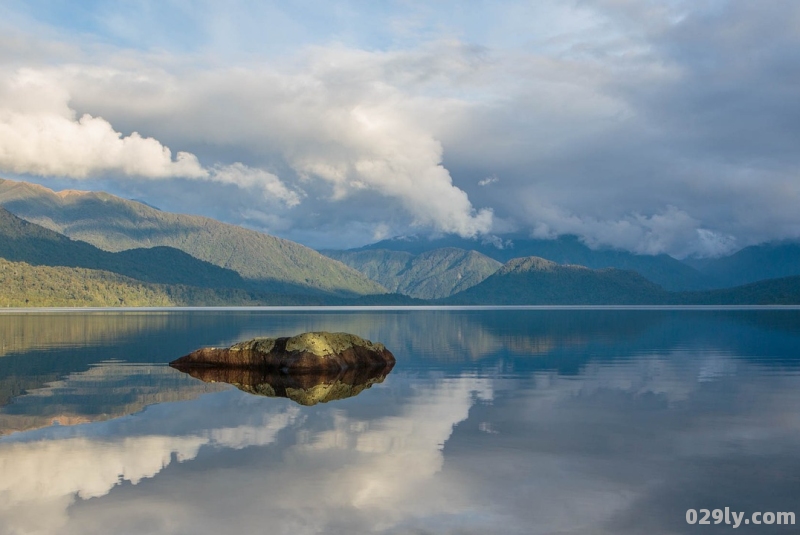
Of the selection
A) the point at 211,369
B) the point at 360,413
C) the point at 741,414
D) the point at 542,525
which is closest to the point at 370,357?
the point at 211,369

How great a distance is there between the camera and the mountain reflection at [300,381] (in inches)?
1574

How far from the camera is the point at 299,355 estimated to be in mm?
51281

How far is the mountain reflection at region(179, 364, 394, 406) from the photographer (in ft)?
131

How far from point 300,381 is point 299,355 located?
515 cm

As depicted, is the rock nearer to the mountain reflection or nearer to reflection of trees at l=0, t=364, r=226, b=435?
the mountain reflection

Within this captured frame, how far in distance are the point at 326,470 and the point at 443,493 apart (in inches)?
178

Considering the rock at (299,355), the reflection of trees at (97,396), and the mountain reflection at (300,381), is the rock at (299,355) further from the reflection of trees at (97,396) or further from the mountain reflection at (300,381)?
the reflection of trees at (97,396)

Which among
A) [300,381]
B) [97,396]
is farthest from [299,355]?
[97,396]

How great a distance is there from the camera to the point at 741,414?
110 feet

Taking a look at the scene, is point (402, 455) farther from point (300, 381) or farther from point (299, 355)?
point (299, 355)

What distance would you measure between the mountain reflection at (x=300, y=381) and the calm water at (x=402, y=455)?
1.48 m

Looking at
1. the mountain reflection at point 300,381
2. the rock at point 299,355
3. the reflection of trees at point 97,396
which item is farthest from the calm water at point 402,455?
the rock at point 299,355

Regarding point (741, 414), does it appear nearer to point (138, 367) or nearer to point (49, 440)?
point (49, 440)

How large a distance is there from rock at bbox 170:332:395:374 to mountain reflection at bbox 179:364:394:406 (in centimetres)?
76
